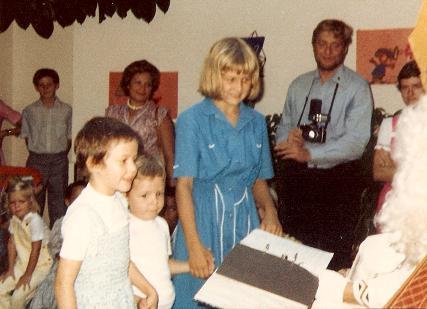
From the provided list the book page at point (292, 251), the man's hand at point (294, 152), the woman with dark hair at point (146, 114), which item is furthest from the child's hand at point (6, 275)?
the book page at point (292, 251)

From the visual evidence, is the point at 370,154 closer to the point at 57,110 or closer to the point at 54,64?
the point at 57,110

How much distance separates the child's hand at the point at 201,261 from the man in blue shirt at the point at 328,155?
57.1 inches

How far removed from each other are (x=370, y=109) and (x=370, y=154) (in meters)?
0.42

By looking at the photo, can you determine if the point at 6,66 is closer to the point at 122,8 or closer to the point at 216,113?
the point at 122,8

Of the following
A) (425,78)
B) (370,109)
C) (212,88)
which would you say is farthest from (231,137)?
(370,109)

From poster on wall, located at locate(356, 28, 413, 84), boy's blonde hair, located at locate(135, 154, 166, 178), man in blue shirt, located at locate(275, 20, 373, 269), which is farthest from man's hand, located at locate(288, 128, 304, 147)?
boy's blonde hair, located at locate(135, 154, 166, 178)

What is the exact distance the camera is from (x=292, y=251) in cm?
162

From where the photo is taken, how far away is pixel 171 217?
441cm

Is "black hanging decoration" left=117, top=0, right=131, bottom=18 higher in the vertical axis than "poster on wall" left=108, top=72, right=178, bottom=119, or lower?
higher

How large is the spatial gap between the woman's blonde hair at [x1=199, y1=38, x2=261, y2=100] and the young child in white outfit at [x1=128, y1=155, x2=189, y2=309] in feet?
1.24

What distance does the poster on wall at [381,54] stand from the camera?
4.38m

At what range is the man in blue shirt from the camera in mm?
3439

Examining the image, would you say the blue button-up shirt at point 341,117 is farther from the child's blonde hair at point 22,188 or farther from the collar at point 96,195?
the collar at point 96,195

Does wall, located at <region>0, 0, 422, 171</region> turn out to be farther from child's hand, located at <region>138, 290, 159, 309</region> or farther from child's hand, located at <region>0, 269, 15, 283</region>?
child's hand, located at <region>138, 290, 159, 309</region>
